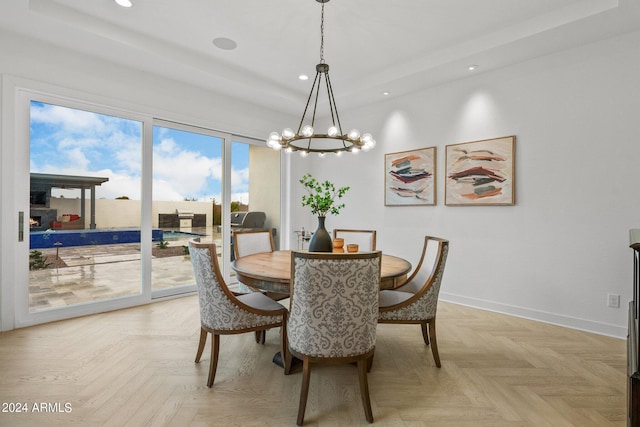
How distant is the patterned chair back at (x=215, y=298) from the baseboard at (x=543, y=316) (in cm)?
275

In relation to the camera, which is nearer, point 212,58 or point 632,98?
point 632,98

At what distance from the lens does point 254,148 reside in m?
4.99

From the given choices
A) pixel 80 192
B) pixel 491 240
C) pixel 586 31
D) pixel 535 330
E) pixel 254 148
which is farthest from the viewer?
pixel 254 148

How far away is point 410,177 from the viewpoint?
169 inches

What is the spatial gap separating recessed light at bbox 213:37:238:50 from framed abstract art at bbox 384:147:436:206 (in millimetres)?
2363

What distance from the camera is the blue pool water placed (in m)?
3.13

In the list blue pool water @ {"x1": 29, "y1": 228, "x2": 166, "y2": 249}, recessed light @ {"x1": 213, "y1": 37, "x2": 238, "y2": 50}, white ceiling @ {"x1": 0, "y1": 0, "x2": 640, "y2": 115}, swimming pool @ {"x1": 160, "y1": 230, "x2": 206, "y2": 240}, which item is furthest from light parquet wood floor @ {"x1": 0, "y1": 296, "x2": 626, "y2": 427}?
recessed light @ {"x1": 213, "y1": 37, "x2": 238, "y2": 50}

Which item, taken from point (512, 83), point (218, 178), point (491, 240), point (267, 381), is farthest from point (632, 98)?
point (218, 178)

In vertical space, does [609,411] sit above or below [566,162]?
below

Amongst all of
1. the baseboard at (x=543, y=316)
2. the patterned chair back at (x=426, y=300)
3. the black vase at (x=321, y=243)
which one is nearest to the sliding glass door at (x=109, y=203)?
the black vase at (x=321, y=243)

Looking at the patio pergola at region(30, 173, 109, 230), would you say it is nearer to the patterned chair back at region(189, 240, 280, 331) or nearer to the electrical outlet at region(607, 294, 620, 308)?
the patterned chair back at region(189, 240, 280, 331)

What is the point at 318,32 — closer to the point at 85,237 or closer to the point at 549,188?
the point at 549,188

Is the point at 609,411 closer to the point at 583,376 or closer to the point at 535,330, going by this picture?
the point at 583,376

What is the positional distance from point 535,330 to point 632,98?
7.28 feet
